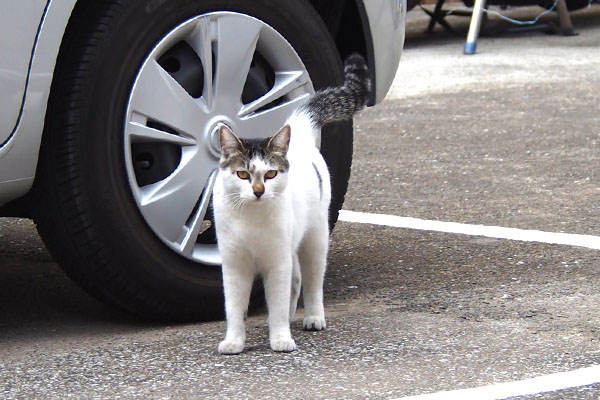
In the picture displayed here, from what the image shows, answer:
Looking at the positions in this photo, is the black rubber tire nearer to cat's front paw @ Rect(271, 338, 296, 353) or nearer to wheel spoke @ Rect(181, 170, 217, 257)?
wheel spoke @ Rect(181, 170, 217, 257)

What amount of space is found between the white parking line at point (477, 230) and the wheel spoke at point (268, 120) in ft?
4.61

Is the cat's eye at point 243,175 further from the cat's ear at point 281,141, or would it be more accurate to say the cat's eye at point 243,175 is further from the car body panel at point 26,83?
the car body panel at point 26,83

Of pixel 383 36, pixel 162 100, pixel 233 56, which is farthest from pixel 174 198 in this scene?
pixel 383 36

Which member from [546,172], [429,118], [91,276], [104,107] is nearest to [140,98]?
[104,107]

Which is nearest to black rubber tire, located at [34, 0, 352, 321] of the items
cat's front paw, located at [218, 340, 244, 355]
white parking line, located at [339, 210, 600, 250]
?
cat's front paw, located at [218, 340, 244, 355]

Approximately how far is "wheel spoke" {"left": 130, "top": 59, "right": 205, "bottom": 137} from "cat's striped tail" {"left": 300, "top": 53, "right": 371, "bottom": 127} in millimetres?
487

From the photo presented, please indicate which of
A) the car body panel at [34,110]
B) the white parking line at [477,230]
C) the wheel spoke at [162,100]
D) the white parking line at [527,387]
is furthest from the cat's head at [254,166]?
the white parking line at [477,230]

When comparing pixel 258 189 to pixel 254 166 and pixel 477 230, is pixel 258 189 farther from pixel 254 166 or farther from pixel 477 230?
pixel 477 230

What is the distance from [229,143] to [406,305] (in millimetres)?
1015

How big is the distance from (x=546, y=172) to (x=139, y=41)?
349 centimetres

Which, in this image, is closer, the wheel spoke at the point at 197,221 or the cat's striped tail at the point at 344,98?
the wheel spoke at the point at 197,221

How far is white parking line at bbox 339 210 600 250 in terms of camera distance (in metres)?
5.39

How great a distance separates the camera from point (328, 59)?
4754mm

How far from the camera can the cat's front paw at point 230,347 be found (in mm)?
3898
